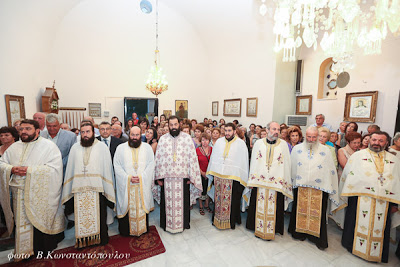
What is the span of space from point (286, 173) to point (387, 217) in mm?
1552

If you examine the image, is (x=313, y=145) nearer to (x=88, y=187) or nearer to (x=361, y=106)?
(x=88, y=187)

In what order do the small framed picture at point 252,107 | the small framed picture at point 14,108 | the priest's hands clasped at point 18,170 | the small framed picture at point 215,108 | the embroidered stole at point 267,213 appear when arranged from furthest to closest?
the small framed picture at point 215,108
the small framed picture at point 252,107
the small framed picture at point 14,108
the embroidered stole at point 267,213
the priest's hands clasped at point 18,170

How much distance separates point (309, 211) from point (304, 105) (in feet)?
22.3

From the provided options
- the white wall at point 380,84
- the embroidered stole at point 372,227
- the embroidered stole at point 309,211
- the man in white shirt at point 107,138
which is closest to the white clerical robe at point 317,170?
the embroidered stole at point 309,211

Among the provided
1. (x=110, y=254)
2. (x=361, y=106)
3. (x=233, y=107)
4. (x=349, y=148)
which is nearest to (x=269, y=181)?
(x=349, y=148)

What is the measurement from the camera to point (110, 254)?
297cm

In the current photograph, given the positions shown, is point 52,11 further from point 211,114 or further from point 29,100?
point 211,114

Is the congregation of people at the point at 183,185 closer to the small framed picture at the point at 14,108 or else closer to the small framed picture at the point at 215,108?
the small framed picture at the point at 14,108

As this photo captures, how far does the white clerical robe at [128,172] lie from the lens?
10.6 ft

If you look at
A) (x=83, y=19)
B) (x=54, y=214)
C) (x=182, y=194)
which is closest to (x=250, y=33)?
(x=83, y=19)

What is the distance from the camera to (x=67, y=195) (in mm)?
2998

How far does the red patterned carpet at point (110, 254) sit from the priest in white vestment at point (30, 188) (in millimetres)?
252

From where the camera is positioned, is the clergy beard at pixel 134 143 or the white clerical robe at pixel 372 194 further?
the clergy beard at pixel 134 143

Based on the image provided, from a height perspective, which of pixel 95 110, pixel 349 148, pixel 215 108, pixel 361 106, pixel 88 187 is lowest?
pixel 88 187
